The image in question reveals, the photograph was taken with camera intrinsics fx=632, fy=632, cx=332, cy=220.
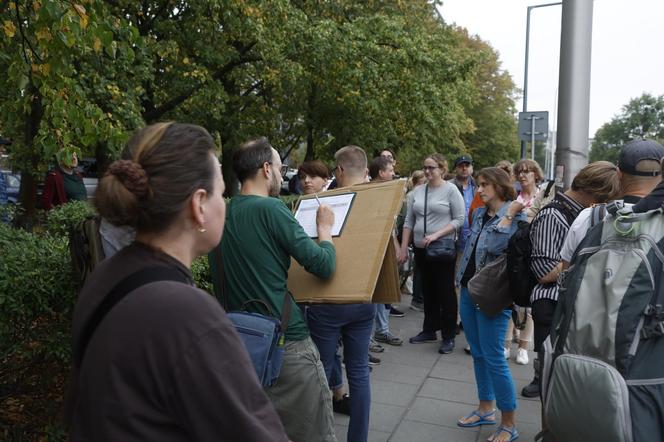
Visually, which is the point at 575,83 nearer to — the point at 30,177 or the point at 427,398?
the point at 427,398

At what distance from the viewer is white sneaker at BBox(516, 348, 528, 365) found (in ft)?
20.0

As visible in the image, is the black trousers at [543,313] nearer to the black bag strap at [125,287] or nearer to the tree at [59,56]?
the black bag strap at [125,287]

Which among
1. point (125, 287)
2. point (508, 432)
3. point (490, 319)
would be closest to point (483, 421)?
point (508, 432)

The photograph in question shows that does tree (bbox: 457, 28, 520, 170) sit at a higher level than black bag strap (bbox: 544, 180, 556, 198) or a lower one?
higher

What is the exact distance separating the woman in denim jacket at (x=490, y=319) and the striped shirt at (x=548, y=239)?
424mm

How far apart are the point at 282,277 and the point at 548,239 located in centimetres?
184

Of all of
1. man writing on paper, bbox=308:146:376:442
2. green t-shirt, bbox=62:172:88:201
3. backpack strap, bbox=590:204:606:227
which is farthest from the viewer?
green t-shirt, bbox=62:172:88:201

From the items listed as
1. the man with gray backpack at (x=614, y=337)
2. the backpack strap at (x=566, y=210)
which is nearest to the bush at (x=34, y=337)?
the man with gray backpack at (x=614, y=337)

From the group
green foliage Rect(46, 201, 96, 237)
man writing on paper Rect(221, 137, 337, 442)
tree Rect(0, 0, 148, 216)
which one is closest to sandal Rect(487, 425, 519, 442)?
man writing on paper Rect(221, 137, 337, 442)

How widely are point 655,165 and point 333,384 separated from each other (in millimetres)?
2746

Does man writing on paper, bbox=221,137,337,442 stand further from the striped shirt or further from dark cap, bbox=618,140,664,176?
the striped shirt

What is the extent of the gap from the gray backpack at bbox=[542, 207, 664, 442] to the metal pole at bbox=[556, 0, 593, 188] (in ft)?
12.6

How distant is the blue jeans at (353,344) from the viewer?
136 inches

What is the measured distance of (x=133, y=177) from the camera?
135 cm
